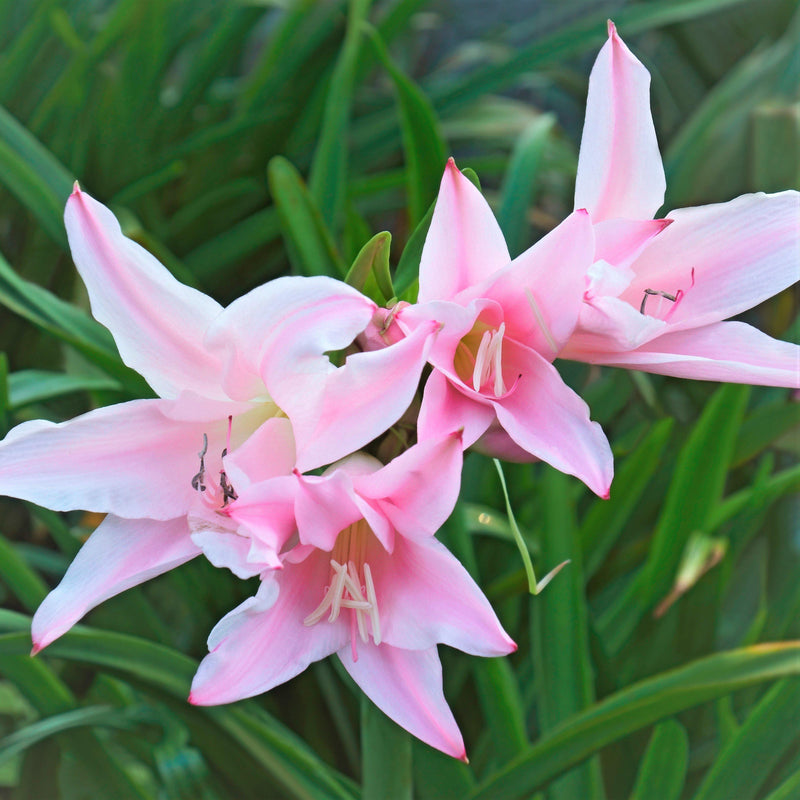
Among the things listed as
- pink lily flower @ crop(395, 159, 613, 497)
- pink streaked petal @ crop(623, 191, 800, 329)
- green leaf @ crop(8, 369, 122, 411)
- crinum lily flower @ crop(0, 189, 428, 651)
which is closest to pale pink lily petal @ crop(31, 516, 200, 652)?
crinum lily flower @ crop(0, 189, 428, 651)

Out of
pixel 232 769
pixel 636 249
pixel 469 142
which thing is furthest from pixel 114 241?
pixel 469 142

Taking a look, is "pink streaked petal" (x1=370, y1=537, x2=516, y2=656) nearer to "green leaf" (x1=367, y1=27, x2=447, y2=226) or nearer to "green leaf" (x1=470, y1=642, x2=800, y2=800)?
"green leaf" (x1=470, y1=642, x2=800, y2=800)

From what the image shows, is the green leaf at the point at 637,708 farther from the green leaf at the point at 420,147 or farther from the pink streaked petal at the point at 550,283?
the green leaf at the point at 420,147

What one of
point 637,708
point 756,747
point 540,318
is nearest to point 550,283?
point 540,318

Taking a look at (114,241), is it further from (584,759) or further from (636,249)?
(584,759)

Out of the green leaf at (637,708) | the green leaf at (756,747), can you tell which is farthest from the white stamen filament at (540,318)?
the green leaf at (756,747)

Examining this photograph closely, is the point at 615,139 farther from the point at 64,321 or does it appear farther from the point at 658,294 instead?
the point at 64,321
